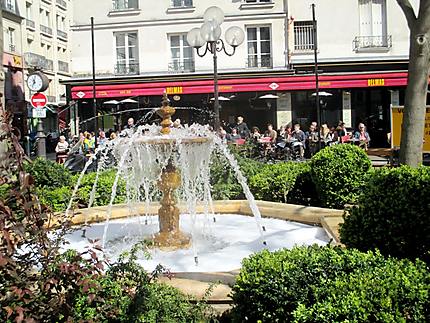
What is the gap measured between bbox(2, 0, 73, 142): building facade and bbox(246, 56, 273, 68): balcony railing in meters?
14.7

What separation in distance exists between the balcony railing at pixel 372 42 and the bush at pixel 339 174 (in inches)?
671

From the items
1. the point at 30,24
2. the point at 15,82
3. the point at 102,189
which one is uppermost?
the point at 30,24

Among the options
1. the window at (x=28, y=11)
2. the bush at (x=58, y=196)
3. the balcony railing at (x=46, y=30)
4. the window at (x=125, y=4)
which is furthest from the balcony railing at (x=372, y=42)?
the balcony railing at (x=46, y=30)

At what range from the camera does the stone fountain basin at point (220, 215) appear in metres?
4.09

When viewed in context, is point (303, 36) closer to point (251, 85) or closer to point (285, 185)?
point (251, 85)

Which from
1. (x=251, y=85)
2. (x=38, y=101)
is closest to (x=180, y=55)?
(x=251, y=85)

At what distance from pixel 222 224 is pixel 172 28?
63.1ft

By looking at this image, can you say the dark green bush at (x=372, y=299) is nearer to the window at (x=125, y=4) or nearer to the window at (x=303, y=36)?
the window at (x=303, y=36)

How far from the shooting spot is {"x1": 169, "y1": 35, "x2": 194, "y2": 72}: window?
25.2m

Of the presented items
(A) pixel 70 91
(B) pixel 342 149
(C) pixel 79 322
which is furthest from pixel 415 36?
(A) pixel 70 91

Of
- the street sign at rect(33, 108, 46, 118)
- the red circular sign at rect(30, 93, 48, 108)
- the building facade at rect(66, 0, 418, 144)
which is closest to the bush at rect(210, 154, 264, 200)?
the street sign at rect(33, 108, 46, 118)

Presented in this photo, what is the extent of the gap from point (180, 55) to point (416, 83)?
1909cm

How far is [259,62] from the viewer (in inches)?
984

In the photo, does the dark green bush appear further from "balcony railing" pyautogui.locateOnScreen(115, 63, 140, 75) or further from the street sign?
"balcony railing" pyautogui.locateOnScreen(115, 63, 140, 75)
